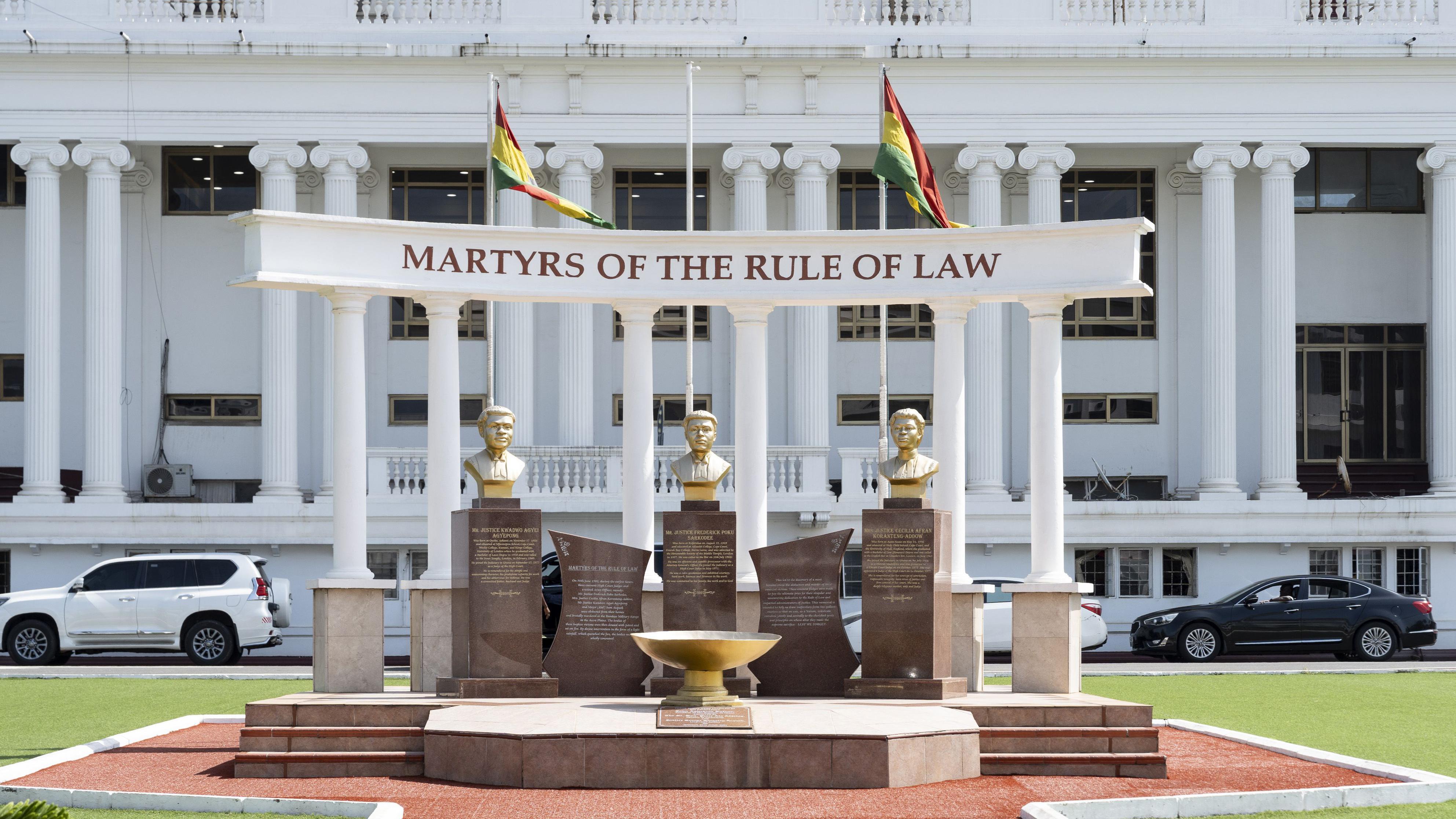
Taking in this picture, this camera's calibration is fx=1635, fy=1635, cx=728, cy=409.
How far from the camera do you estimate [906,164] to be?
1869cm

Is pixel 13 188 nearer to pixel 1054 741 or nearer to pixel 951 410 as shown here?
pixel 951 410

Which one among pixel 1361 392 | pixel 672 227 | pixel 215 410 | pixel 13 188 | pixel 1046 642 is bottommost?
pixel 1046 642

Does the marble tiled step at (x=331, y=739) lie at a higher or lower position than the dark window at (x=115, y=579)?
lower

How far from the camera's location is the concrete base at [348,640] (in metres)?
16.1

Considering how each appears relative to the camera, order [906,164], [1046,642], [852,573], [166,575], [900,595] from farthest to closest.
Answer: [852,573], [166,575], [906,164], [1046,642], [900,595]

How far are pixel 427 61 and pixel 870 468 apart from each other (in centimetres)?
1187

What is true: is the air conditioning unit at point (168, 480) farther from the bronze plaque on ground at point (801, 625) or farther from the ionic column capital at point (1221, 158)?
the ionic column capital at point (1221, 158)

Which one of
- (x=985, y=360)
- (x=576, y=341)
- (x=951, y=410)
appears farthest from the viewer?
(x=985, y=360)

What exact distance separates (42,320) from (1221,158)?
2374 cm

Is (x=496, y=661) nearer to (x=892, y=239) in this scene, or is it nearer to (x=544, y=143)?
(x=892, y=239)

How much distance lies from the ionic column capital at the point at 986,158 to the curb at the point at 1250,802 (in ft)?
71.4

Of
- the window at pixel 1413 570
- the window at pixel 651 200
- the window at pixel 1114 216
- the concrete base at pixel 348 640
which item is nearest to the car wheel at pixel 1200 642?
the window at pixel 1413 570

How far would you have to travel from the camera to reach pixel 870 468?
31375 mm

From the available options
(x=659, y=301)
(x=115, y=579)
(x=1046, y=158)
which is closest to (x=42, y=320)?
(x=115, y=579)
